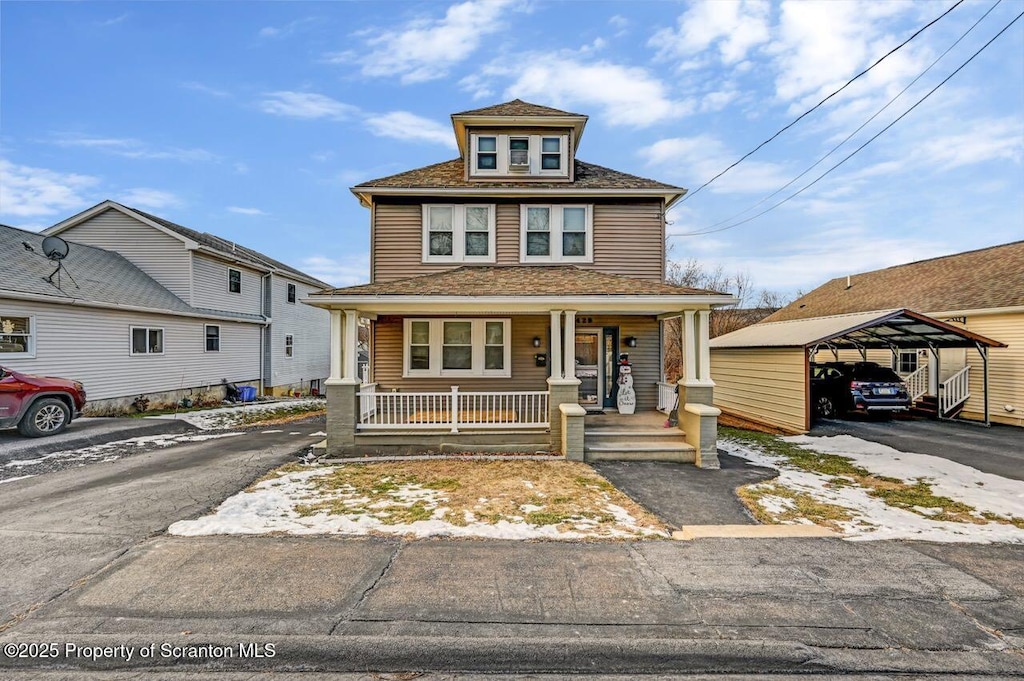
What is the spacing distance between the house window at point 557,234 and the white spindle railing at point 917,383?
41.4 ft

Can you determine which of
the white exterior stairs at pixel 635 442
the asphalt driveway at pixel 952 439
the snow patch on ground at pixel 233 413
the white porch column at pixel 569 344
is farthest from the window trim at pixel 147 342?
the asphalt driveway at pixel 952 439

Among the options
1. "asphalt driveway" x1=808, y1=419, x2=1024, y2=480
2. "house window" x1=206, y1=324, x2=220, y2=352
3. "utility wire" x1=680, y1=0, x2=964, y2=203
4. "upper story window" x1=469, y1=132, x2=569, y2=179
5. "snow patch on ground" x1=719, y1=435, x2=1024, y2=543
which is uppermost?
"utility wire" x1=680, y1=0, x2=964, y2=203

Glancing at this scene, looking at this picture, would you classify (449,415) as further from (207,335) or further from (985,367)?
(985,367)

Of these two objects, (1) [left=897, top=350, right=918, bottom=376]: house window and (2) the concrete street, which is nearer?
(2) the concrete street

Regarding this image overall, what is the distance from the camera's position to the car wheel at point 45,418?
31.0ft

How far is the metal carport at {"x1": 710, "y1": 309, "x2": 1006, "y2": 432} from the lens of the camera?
1138 cm

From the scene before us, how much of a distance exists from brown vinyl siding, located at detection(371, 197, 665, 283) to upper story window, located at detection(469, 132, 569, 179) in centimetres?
96

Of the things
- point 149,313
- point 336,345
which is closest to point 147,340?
point 149,313

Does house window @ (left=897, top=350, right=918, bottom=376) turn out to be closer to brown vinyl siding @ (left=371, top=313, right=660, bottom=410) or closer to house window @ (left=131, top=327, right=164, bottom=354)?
brown vinyl siding @ (left=371, top=313, right=660, bottom=410)

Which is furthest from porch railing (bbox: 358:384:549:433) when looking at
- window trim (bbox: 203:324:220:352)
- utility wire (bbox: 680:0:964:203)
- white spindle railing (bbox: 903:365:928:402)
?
white spindle railing (bbox: 903:365:928:402)

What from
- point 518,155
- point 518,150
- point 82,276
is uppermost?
point 518,150

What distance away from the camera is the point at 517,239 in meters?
11.2

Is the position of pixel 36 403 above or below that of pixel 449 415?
above

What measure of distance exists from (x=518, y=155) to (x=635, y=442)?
310 inches
